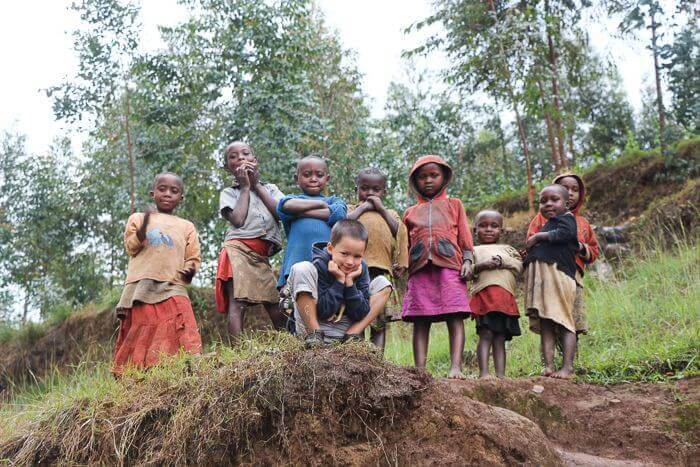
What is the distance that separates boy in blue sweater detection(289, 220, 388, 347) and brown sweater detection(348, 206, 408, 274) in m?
0.87

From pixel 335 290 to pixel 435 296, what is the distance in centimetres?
128

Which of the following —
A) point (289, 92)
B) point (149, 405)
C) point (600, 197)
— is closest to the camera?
point (149, 405)

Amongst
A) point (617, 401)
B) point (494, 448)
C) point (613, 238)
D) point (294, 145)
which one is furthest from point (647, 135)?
point (494, 448)

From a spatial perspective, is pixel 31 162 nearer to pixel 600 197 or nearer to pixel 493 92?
pixel 493 92

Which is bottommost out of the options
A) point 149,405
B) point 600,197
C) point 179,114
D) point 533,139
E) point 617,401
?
point 617,401

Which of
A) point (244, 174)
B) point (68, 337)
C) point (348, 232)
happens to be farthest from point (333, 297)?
point (68, 337)

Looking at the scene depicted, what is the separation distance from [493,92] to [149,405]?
10.1 meters

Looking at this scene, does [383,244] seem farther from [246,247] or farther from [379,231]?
[246,247]

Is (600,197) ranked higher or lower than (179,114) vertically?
lower

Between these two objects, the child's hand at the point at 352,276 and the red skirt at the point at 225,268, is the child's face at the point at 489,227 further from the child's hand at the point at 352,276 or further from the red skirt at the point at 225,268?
the child's hand at the point at 352,276

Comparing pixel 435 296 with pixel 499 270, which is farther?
pixel 499 270

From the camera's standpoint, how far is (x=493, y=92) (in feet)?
39.1

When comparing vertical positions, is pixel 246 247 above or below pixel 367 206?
below

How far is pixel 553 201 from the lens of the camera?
5035 millimetres
